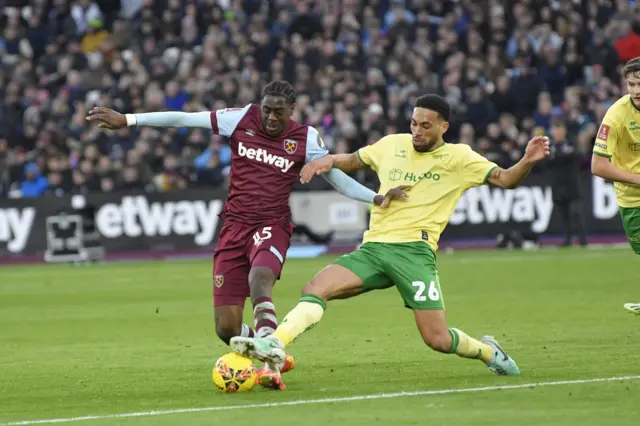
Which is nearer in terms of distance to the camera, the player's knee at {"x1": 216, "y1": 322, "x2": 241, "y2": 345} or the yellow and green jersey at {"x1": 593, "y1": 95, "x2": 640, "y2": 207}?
the player's knee at {"x1": 216, "y1": 322, "x2": 241, "y2": 345}

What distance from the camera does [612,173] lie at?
11250mm

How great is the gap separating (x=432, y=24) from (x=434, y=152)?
21.7 m

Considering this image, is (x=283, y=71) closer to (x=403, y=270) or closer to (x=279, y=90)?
(x=279, y=90)

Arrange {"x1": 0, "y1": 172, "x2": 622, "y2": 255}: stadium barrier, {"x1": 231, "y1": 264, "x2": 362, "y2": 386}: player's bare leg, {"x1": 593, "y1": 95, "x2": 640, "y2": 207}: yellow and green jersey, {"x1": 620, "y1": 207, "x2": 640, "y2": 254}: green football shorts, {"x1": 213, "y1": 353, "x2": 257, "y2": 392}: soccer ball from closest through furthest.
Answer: {"x1": 231, "y1": 264, "x2": 362, "y2": 386}: player's bare leg < {"x1": 213, "y1": 353, "x2": 257, "y2": 392}: soccer ball < {"x1": 593, "y1": 95, "x2": 640, "y2": 207}: yellow and green jersey < {"x1": 620, "y1": 207, "x2": 640, "y2": 254}: green football shorts < {"x1": 0, "y1": 172, "x2": 622, "y2": 255}: stadium barrier

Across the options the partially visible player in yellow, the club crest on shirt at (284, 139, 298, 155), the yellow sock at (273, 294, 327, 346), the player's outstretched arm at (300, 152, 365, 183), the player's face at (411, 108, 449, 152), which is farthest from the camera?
the partially visible player in yellow

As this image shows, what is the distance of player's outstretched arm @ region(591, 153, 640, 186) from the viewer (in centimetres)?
1121

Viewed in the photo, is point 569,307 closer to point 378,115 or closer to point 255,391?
point 255,391

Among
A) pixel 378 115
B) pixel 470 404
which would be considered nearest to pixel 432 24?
pixel 378 115

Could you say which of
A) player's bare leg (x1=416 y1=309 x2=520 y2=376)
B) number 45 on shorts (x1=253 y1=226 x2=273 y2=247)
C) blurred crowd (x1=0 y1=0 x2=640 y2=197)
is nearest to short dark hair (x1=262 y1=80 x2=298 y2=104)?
number 45 on shorts (x1=253 y1=226 x2=273 y2=247)

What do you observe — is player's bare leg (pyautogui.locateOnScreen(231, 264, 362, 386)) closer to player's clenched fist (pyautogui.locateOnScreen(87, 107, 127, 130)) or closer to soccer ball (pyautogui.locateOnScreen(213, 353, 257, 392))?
soccer ball (pyautogui.locateOnScreen(213, 353, 257, 392))

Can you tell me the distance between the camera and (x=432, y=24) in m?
31.2

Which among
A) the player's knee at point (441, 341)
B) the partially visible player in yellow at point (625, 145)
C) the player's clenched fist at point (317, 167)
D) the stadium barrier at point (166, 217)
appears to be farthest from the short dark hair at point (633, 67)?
the stadium barrier at point (166, 217)

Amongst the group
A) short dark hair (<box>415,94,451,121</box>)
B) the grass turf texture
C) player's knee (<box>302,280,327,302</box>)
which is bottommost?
the grass turf texture

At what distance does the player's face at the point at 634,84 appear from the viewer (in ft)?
36.4
